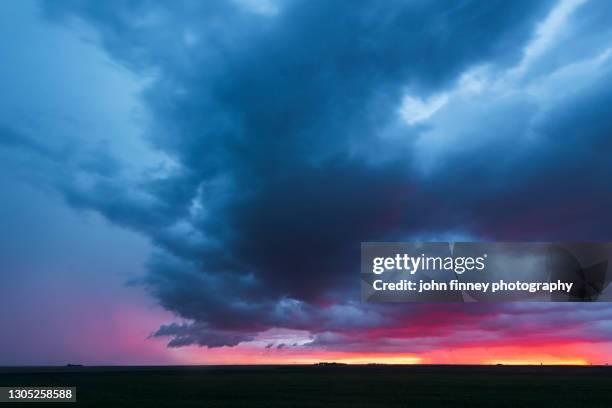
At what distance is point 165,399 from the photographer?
67688mm

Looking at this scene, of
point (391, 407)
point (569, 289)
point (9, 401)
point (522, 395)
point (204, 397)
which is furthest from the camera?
point (522, 395)

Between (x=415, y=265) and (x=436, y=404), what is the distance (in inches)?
1066

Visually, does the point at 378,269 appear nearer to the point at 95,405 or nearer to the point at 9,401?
the point at 95,405

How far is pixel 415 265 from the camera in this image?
4572cm

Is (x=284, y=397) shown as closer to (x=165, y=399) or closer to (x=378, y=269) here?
(x=165, y=399)

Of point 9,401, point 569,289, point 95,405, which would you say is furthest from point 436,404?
point 9,401

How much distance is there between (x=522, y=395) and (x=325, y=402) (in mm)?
30232

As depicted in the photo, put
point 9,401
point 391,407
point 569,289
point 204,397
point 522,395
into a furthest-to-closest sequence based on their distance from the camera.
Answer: point 522,395
point 204,397
point 9,401
point 391,407
point 569,289

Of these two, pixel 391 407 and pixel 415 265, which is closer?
pixel 415 265

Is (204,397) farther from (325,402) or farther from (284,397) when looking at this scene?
(325,402)

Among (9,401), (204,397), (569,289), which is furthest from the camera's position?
(204,397)

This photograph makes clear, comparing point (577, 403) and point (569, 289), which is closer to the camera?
point (569, 289)

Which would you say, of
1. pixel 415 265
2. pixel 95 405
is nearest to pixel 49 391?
pixel 95 405

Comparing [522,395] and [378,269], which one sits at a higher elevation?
[378,269]
